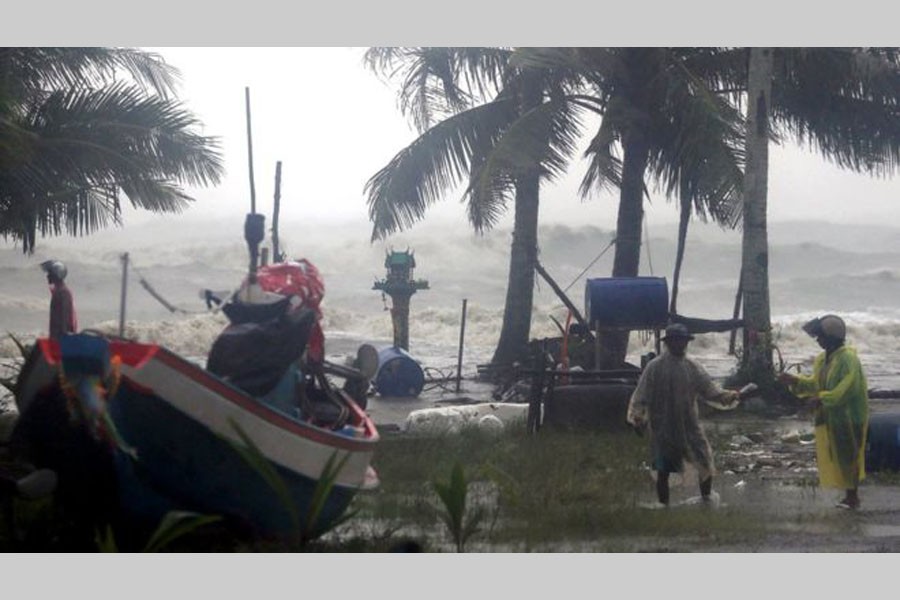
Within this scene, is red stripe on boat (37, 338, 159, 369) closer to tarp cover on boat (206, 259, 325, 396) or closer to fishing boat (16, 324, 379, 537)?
fishing boat (16, 324, 379, 537)

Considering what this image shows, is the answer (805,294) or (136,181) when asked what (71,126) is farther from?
(805,294)

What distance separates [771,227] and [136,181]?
27.0 feet

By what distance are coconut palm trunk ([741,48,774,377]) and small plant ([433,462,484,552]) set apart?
9.38 meters

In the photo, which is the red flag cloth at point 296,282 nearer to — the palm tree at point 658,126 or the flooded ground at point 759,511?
the flooded ground at point 759,511

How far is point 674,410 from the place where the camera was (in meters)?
11.1

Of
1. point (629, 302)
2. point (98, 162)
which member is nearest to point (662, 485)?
point (629, 302)

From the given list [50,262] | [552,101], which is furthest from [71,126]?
[552,101]

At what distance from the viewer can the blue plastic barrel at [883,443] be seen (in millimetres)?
12422

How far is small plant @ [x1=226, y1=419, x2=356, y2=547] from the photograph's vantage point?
864 centimetres

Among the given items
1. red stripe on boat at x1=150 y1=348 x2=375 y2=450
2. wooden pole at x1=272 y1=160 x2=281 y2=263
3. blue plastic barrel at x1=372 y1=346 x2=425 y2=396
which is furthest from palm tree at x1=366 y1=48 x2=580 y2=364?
red stripe on boat at x1=150 y1=348 x2=375 y2=450

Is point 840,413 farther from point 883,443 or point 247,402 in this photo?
point 247,402

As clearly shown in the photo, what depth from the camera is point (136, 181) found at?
14102 mm

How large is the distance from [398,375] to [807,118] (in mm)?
6283

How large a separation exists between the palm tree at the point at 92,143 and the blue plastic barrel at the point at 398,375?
373cm
